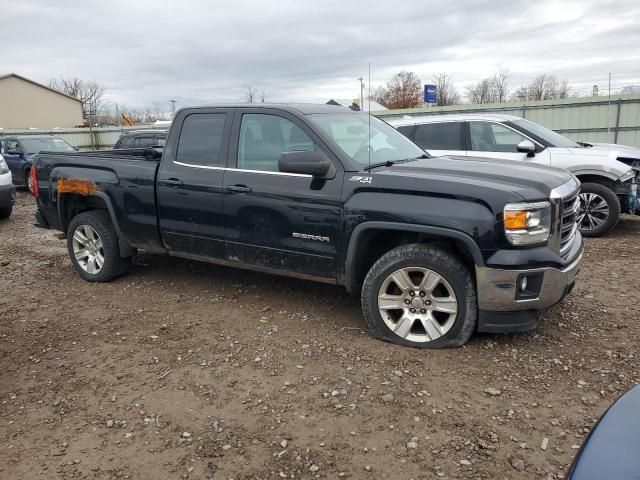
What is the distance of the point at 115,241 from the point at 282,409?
10.6 feet

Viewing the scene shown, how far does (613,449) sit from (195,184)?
3.90 m

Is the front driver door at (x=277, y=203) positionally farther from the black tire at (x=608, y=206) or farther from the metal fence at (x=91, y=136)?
the metal fence at (x=91, y=136)

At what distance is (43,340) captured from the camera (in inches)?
171

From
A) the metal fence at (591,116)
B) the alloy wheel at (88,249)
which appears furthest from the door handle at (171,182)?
the metal fence at (591,116)

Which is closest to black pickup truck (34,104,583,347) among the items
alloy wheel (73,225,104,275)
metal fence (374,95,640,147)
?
alloy wheel (73,225,104,275)

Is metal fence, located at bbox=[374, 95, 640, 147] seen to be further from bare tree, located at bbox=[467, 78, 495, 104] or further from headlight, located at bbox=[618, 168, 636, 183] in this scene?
bare tree, located at bbox=[467, 78, 495, 104]

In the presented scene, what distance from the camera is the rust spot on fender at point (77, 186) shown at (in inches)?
216

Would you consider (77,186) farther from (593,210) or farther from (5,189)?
(593,210)

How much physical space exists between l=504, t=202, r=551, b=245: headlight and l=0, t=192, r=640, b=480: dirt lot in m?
0.88

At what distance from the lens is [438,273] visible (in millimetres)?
3777

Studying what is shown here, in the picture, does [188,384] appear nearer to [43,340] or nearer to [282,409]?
[282,409]

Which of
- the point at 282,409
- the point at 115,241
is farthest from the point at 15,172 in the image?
the point at 282,409

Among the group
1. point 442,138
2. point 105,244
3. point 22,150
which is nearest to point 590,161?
point 442,138

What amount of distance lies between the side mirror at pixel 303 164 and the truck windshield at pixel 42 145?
43.4 feet
